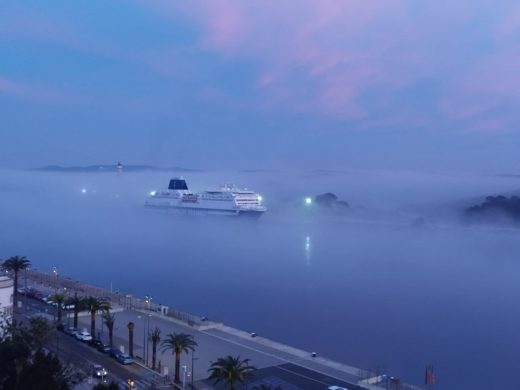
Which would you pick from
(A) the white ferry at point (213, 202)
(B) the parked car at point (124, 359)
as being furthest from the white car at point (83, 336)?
(A) the white ferry at point (213, 202)

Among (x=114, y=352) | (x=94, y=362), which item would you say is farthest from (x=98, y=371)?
(x=114, y=352)

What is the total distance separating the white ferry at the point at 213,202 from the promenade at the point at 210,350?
29.7 metres

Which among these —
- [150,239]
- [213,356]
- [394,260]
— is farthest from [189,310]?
[150,239]

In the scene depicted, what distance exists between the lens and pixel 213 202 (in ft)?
147

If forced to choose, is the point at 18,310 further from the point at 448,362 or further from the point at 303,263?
the point at 303,263

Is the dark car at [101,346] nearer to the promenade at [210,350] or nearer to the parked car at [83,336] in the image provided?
the parked car at [83,336]

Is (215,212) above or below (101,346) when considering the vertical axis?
above

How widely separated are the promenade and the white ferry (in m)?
29.7

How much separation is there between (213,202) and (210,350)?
34930 millimetres

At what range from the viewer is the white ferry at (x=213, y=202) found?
142 ft

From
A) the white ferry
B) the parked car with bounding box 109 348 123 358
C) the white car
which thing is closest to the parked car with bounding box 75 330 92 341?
the white car

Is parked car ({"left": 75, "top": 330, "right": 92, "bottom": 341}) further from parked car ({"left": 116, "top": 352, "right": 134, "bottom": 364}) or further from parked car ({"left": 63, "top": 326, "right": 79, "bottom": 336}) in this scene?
parked car ({"left": 116, "top": 352, "right": 134, "bottom": 364})

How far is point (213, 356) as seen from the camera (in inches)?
378

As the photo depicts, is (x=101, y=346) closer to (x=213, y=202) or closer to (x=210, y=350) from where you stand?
(x=210, y=350)
